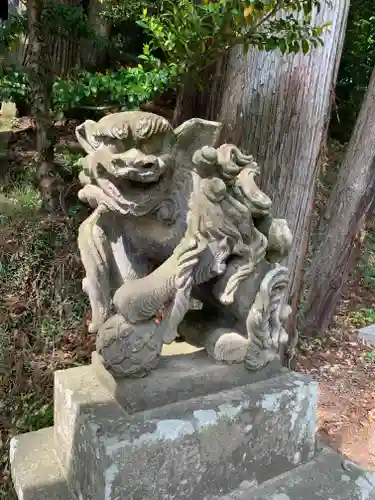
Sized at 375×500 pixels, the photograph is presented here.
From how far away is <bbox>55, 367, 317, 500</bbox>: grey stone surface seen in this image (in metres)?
1.28

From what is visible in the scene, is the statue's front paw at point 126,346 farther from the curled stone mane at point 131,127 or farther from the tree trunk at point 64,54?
the tree trunk at point 64,54

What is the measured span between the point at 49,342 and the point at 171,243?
1632mm

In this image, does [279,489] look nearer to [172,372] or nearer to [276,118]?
[172,372]

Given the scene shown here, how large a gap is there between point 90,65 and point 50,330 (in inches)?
114

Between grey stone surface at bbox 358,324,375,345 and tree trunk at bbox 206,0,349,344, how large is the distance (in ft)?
6.06

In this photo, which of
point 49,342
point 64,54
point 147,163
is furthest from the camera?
point 64,54

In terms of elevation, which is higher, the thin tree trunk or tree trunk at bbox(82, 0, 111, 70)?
tree trunk at bbox(82, 0, 111, 70)

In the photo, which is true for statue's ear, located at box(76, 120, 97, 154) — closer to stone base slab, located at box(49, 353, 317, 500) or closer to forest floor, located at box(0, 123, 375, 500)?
stone base slab, located at box(49, 353, 317, 500)

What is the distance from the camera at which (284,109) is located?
2443mm

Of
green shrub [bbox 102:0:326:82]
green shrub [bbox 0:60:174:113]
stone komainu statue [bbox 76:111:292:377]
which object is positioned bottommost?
stone komainu statue [bbox 76:111:292:377]

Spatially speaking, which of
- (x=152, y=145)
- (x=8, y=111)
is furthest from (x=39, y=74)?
(x=8, y=111)

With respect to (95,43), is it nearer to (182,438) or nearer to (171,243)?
(171,243)

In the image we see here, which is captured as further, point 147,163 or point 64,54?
point 64,54

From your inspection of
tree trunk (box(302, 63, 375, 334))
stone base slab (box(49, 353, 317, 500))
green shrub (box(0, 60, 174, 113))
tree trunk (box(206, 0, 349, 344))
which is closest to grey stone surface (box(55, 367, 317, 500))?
stone base slab (box(49, 353, 317, 500))
